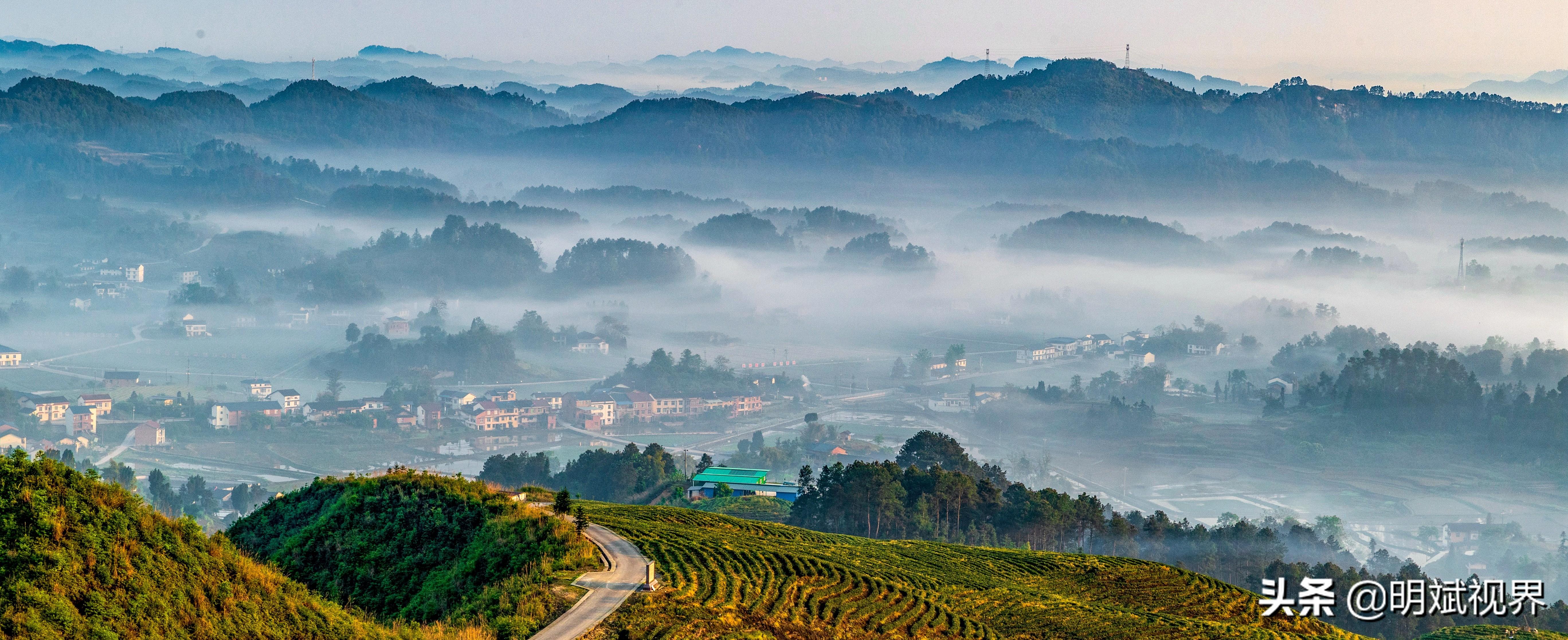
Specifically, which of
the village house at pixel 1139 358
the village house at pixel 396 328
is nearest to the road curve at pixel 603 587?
the village house at pixel 1139 358

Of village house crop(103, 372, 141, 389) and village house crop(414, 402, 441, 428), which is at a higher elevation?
village house crop(103, 372, 141, 389)

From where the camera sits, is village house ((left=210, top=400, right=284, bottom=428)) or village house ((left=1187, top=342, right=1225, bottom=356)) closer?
village house ((left=210, top=400, right=284, bottom=428))

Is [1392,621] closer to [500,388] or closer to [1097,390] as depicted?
[1097,390]

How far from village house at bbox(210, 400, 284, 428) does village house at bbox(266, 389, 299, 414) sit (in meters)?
0.93

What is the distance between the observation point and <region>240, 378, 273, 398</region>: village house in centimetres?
12031

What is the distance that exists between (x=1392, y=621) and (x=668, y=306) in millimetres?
152460

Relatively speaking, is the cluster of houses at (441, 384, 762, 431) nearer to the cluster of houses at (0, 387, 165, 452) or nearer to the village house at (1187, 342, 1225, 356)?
the cluster of houses at (0, 387, 165, 452)

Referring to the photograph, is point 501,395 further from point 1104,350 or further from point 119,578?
point 119,578

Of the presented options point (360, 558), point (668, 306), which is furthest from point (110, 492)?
point (668, 306)

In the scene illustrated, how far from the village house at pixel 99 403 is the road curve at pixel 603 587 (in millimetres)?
95468

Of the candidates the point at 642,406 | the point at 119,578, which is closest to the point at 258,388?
the point at 642,406

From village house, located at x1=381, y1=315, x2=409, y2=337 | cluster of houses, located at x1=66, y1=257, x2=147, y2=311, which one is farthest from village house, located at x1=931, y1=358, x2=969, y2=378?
cluster of houses, located at x1=66, y1=257, x2=147, y2=311

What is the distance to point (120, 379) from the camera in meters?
123

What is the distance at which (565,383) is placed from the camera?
137250mm
